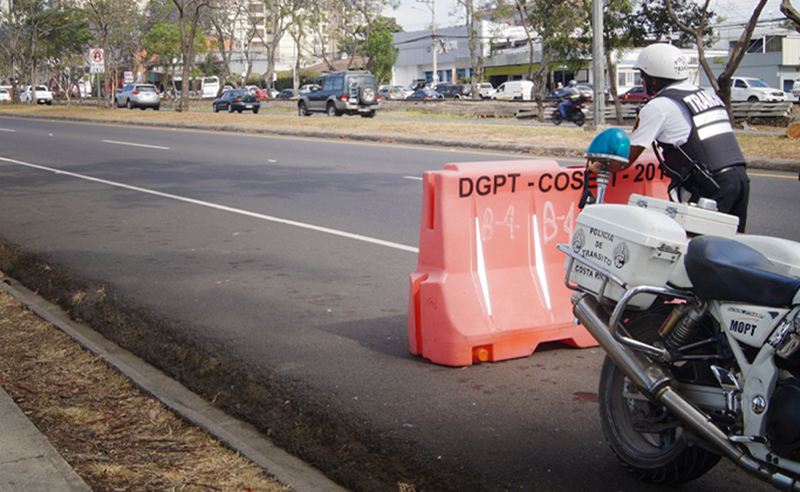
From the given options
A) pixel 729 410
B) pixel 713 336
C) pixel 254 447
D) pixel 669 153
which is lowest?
pixel 254 447

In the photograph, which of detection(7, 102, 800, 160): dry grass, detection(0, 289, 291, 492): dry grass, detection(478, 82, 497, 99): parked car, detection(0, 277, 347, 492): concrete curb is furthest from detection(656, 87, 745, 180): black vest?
detection(478, 82, 497, 99): parked car

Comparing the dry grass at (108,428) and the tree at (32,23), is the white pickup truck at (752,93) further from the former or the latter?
the tree at (32,23)

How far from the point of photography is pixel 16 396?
4621 mm

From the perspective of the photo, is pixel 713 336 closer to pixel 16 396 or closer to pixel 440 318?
pixel 440 318

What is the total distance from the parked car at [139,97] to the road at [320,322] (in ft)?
117

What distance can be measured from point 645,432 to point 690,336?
20.8 inches

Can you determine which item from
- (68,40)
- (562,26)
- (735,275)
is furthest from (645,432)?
(68,40)

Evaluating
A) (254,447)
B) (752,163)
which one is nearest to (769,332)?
(254,447)

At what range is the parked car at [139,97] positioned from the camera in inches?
1870

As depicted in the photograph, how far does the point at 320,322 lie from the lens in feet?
18.7

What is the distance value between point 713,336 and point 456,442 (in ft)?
4.31

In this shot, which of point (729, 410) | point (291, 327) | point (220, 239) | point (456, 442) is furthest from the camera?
point (220, 239)

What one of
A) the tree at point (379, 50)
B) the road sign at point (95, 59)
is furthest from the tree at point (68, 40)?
the tree at point (379, 50)

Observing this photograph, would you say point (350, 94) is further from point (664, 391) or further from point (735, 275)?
point (735, 275)
